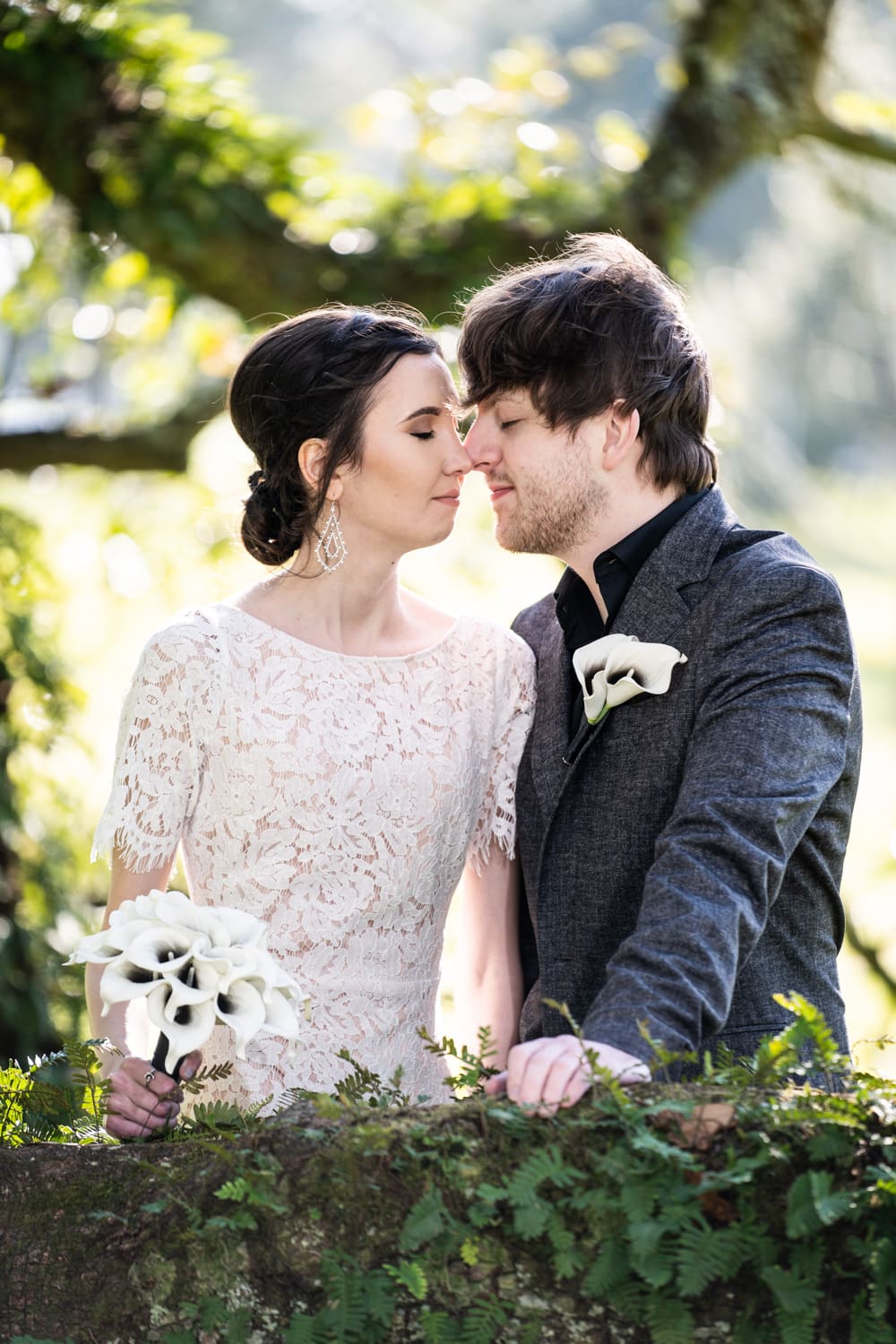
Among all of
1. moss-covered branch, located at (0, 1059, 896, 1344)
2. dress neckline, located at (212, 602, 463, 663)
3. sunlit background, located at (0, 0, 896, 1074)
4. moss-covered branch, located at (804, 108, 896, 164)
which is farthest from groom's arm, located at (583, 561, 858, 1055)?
moss-covered branch, located at (804, 108, 896, 164)

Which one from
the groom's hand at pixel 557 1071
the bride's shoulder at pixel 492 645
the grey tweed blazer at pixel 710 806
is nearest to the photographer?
the groom's hand at pixel 557 1071

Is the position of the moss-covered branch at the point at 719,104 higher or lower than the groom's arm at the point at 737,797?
higher

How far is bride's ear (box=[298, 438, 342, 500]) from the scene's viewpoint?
291 centimetres

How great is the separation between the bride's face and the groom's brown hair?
116 millimetres

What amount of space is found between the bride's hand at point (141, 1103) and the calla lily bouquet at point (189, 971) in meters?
0.23

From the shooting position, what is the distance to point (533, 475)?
277cm

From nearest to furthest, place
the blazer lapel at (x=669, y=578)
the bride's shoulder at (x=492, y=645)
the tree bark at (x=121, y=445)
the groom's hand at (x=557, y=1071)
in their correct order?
the groom's hand at (x=557, y=1071) → the blazer lapel at (x=669, y=578) → the bride's shoulder at (x=492, y=645) → the tree bark at (x=121, y=445)

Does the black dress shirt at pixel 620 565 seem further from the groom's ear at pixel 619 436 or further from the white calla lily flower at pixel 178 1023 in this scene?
the white calla lily flower at pixel 178 1023

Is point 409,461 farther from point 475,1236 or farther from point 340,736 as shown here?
point 475,1236

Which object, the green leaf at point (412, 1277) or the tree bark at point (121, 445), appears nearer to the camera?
the green leaf at point (412, 1277)

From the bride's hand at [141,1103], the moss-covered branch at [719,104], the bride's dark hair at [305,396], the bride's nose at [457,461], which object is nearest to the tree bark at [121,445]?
the moss-covered branch at [719,104]

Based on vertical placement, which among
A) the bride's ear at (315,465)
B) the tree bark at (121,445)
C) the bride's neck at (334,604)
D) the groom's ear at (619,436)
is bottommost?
the tree bark at (121,445)

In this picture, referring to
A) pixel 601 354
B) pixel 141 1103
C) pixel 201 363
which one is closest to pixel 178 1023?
pixel 141 1103

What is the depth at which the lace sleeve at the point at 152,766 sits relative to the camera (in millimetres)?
2629
